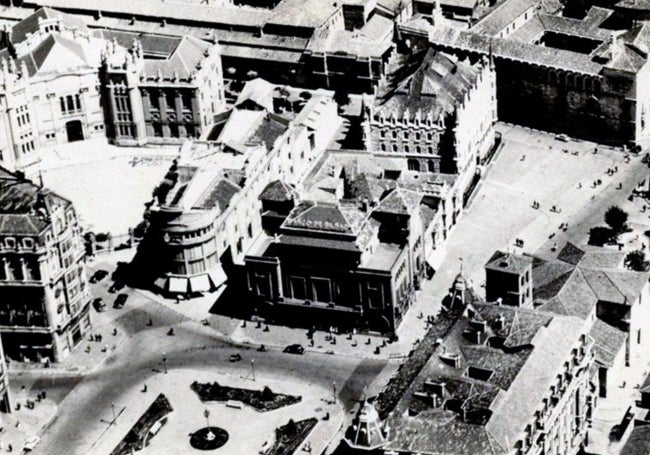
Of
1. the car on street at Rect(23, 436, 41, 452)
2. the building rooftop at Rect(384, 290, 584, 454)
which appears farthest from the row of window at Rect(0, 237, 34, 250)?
the building rooftop at Rect(384, 290, 584, 454)

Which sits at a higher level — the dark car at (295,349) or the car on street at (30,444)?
the dark car at (295,349)

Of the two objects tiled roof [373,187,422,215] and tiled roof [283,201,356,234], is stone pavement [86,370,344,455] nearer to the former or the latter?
tiled roof [283,201,356,234]

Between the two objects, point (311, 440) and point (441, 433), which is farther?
point (311, 440)

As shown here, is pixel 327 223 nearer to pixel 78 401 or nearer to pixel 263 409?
pixel 263 409

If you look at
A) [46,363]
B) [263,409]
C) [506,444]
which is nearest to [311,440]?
[263,409]

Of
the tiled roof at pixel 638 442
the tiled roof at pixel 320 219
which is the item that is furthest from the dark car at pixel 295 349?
the tiled roof at pixel 638 442

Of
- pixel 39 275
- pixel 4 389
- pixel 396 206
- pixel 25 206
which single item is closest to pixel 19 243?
pixel 39 275

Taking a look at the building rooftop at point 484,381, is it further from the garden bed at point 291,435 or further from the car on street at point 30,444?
the car on street at point 30,444
